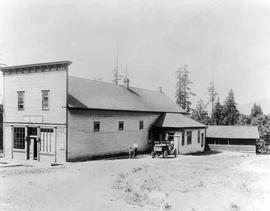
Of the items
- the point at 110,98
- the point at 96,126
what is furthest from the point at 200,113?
the point at 96,126

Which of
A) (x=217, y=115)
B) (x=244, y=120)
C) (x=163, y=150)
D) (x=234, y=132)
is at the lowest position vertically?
(x=163, y=150)

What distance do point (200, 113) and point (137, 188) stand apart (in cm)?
6041

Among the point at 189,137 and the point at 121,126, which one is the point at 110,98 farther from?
the point at 189,137

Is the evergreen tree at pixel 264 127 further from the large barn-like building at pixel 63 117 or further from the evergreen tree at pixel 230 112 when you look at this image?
the large barn-like building at pixel 63 117

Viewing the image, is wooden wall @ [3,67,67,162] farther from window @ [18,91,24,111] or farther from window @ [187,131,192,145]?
window @ [187,131,192,145]

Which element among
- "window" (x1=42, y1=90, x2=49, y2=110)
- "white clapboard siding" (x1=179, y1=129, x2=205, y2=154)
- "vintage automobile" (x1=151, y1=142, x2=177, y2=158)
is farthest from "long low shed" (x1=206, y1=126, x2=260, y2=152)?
"window" (x1=42, y1=90, x2=49, y2=110)

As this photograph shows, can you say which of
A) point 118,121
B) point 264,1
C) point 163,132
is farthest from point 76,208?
point 163,132

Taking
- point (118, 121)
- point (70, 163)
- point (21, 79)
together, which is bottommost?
point (70, 163)

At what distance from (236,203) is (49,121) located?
16.4 meters

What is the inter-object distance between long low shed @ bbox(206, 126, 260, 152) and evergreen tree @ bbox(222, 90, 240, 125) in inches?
948

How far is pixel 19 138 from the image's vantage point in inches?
1096

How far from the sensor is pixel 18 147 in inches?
1098

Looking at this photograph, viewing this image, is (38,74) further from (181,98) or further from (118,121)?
(181,98)

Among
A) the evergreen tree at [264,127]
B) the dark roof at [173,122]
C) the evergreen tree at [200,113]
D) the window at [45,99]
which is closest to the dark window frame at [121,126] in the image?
the dark roof at [173,122]
